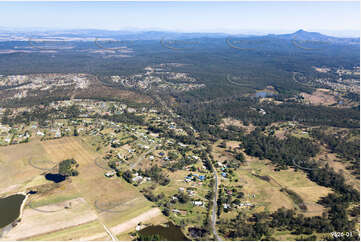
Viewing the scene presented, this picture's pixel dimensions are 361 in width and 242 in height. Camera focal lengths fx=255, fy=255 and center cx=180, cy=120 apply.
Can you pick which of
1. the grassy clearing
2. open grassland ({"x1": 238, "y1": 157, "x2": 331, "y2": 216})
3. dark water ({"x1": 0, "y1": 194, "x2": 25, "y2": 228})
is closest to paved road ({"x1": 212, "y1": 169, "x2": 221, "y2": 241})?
open grassland ({"x1": 238, "y1": 157, "x2": 331, "y2": 216})

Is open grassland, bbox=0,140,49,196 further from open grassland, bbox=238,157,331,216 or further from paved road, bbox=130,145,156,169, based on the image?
open grassland, bbox=238,157,331,216

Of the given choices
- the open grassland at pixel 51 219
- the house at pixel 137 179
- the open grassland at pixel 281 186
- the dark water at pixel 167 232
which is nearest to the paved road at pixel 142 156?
the house at pixel 137 179

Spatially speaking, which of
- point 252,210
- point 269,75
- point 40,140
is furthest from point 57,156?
point 269,75

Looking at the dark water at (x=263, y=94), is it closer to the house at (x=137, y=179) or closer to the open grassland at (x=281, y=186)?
the open grassland at (x=281, y=186)

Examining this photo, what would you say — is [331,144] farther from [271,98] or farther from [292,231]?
[271,98]

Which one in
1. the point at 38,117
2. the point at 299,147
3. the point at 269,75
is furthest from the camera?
the point at 269,75

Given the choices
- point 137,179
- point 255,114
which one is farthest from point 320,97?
point 137,179

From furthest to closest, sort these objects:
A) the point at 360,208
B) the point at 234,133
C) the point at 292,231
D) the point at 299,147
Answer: the point at 234,133, the point at 299,147, the point at 360,208, the point at 292,231
